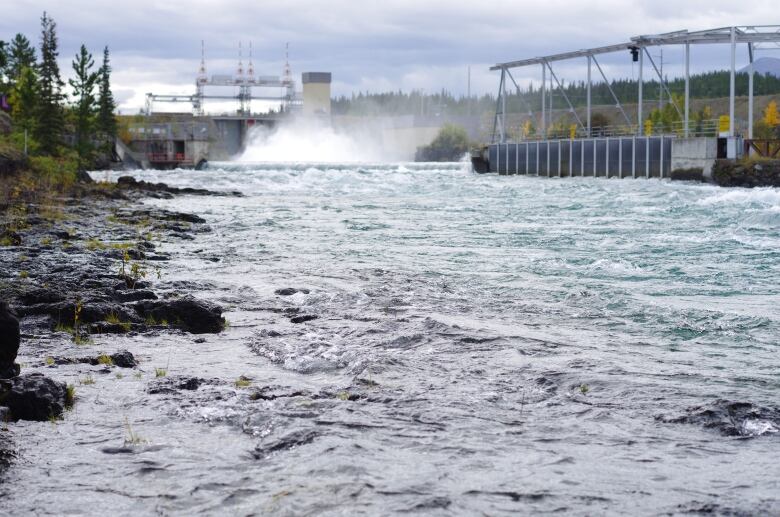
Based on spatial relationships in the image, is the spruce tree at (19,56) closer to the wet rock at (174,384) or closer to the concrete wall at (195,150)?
the concrete wall at (195,150)

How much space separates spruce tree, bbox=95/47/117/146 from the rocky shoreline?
72891mm

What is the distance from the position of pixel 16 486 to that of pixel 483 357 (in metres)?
5.72

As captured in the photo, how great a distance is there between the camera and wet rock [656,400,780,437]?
8.65 metres

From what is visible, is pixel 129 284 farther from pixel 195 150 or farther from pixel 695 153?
pixel 195 150

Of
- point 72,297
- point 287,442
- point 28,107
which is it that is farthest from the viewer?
point 28,107

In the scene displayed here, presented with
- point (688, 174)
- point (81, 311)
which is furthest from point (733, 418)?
point (688, 174)

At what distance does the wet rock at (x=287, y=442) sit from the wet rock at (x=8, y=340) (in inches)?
94.6

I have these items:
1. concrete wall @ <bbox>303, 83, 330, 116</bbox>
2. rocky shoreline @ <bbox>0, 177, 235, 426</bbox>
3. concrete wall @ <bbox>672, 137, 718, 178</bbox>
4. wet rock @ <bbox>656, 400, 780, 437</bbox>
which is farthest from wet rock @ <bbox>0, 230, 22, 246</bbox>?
concrete wall @ <bbox>303, 83, 330, 116</bbox>

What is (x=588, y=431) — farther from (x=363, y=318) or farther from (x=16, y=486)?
(x=363, y=318)

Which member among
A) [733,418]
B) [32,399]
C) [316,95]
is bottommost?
[733,418]

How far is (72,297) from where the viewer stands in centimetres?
1384

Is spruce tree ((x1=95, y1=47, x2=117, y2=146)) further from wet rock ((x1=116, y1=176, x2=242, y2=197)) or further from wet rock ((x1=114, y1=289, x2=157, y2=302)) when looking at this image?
wet rock ((x1=114, y1=289, x2=157, y2=302))

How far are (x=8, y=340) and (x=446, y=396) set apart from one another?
391 cm

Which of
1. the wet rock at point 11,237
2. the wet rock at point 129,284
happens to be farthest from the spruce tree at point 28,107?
the wet rock at point 129,284
